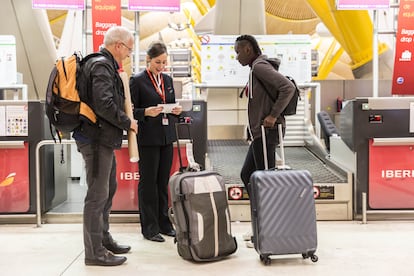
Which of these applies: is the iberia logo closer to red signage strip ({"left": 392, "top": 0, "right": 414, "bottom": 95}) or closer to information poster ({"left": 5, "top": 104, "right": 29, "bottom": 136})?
information poster ({"left": 5, "top": 104, "right": 29, "bottom": 136})

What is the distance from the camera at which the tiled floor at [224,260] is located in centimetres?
290

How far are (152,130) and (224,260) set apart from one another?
114 centimetres

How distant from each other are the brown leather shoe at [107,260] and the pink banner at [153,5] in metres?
3.77

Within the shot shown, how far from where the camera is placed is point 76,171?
7.32m

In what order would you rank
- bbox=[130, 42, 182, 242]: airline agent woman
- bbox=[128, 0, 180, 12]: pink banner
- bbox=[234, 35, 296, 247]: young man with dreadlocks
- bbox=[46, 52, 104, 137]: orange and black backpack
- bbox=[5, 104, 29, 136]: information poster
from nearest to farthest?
bbox=[46, 52, 104, 137]: orange and black backpack < bbox=[234, 35, 296, 247]: young man with dreadlocks < bbox=[130, 42, 182, 242]: airline agent woman < bbox=[5, 104, 29, 136]: information poster < bbox=[128, 0, 180, 12]: pink banner

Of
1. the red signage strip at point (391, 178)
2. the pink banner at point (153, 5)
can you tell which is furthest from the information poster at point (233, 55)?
the red signage strip at point (391, 178)

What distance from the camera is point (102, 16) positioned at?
20.3ft

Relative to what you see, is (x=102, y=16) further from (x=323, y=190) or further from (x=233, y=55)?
(x=323, y=190)

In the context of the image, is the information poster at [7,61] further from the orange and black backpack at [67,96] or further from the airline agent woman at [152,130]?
the orange and black backpack at [67,96]

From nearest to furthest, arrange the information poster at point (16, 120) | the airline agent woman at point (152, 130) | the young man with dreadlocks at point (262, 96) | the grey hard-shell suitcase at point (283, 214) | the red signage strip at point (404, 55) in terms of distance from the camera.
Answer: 1. the grey hard-shell suitcase at point (283, 214)
2. the young man with dreadlocks at point (262, 96)
3. the airline agent woman at point (152, 130)
4. the information poster at point (16, 120)
5. the red signage strip at point (404, 55)

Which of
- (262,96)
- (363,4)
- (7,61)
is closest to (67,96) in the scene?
(262,96)

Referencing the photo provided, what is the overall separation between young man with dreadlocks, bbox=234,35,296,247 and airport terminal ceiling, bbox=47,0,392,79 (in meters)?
13.5

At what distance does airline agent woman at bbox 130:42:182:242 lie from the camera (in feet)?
11.7

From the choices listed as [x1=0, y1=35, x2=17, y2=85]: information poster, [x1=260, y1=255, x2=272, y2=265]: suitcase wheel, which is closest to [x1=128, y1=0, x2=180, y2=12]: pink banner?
[x1=0, y1=35, x2=17, y2=85]: information poster
